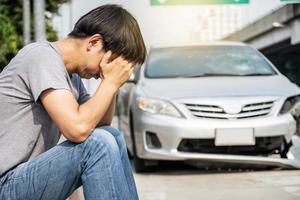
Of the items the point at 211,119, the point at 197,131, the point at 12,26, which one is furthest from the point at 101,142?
the point at 12,26

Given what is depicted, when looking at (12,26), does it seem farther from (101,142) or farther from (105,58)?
(101,142)

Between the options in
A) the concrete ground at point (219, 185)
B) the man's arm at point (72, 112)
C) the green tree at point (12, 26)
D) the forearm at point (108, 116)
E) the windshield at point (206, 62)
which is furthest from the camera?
the green tree at point (12, 26)

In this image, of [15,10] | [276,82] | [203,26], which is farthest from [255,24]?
[203,26]

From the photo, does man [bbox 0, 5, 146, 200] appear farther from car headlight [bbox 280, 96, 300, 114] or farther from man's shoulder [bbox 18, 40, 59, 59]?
car headlight [bbox 280, 96, 300, 114]

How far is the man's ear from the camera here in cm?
294

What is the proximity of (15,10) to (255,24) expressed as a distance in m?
21.2

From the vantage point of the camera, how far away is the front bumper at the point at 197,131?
6555 millimetres

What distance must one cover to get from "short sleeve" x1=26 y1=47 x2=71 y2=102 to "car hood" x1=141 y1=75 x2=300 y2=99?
385cm

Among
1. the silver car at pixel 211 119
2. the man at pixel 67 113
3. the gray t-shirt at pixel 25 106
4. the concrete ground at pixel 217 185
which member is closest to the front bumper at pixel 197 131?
the silver car at pixel 211 119

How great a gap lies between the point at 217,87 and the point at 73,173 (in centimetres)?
419

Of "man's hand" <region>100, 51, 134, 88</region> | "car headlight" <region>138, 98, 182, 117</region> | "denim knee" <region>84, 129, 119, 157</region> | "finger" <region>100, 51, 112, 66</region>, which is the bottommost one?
"car headlight" <region>138, 98, 182, 117</region>

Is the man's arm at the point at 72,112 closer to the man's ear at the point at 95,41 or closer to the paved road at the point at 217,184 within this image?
the man's ear at the point at 95,41

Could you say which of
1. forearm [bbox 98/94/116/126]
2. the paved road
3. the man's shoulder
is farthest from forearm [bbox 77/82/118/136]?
the paved road

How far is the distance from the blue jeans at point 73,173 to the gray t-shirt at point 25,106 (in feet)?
0.25
